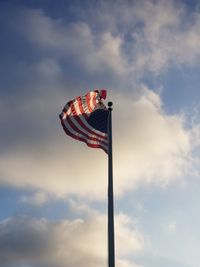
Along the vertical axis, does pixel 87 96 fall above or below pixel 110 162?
above

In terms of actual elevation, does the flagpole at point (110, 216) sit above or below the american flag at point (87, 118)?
below

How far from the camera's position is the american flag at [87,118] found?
25.1 metres

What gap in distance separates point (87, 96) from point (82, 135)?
7.70ft

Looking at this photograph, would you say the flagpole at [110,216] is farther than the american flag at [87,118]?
No

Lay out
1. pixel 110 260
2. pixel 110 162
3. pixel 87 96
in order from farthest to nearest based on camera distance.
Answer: pixel 87 96 → pixel 110 162 → pixel 110 260

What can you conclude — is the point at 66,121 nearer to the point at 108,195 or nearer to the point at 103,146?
the point at 103,146

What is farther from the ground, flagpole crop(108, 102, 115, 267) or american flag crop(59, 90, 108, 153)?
american flag crop(59, 90, 108, 153)

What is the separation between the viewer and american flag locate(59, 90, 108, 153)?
82.4 feet

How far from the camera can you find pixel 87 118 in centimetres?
2569

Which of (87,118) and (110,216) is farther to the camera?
(87,118)

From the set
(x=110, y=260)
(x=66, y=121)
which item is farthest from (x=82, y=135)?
(x=110, y=260)

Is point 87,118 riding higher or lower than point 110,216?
higher

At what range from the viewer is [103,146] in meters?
24.2

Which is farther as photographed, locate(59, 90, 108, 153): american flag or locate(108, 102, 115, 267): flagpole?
locate(59, 90, 108, 153): american flag
